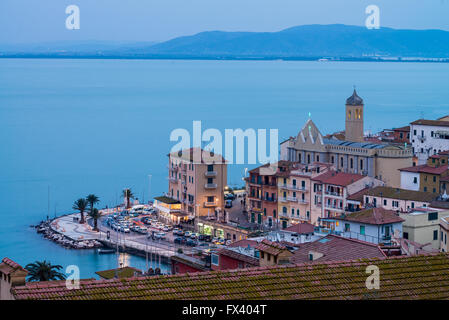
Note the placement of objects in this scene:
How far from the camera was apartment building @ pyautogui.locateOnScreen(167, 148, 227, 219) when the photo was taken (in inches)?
1225

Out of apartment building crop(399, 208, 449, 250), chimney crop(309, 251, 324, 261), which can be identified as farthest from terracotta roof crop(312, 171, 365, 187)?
chimney crop(309, 251, 324, 261)

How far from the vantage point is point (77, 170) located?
53.8 m

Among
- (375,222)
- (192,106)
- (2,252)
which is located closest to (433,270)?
(375,222)

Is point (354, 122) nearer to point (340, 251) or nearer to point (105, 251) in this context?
point (105, 251)

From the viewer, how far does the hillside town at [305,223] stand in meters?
6.79

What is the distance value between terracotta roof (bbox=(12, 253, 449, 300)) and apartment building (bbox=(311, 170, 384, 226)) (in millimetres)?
19038

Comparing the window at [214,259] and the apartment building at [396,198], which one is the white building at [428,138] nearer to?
the apartment building at [396,198]

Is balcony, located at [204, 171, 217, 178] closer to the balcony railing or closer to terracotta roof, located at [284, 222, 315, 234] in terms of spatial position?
the balcony railing

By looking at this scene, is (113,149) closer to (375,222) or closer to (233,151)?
(233,151)

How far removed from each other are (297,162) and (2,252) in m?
10.1

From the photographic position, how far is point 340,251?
1202cm

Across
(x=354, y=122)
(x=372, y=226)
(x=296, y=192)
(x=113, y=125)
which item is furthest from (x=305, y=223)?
(x=113, y=125)

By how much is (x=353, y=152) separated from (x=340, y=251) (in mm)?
19231

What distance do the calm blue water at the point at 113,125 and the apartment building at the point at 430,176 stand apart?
838 centimetres
